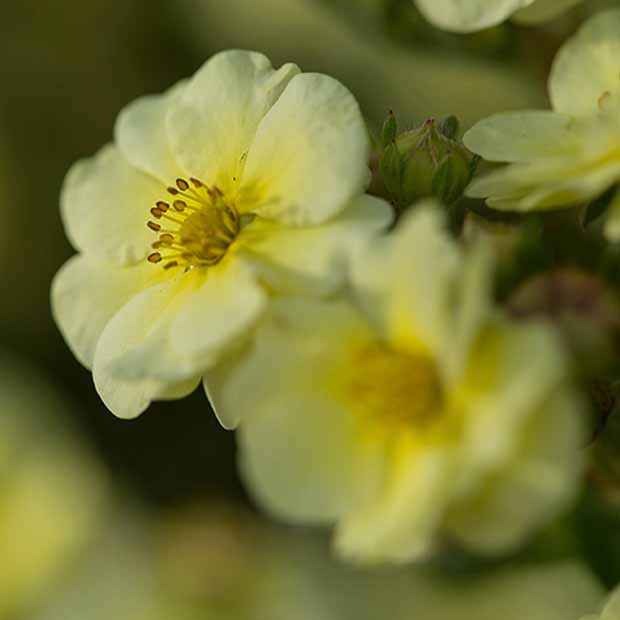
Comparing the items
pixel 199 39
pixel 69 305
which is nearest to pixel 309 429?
pixel 69 305

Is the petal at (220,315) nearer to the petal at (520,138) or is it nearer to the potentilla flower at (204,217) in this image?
the potentilla flower at (204,217)

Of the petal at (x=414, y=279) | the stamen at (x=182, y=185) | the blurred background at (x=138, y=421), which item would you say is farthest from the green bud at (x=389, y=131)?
the blurred background at (x=138, y=421)

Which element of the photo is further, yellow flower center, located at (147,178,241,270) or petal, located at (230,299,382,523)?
yellow flower center, located at (147,178,241,270)

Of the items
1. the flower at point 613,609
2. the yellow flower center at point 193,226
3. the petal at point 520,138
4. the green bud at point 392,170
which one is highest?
the petal at point 520,138

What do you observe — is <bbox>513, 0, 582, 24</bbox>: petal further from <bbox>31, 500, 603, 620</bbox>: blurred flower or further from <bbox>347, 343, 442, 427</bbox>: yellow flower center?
<bbox>31, 500, 603, 620</bbox>: blurred flower

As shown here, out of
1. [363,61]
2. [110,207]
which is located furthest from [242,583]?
[110,207]

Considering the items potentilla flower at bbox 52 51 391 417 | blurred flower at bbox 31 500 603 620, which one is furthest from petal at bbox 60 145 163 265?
blurred flower at bbox 31 500 603 620
